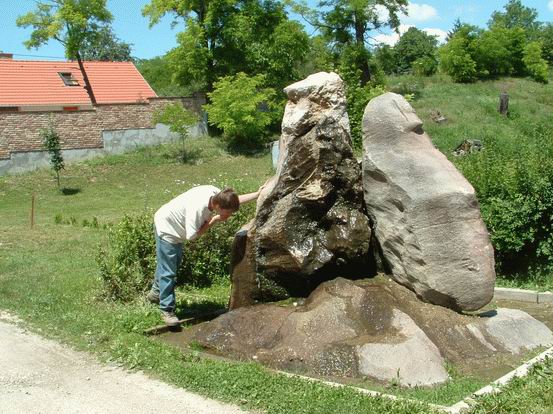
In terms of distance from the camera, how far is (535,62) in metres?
51.8

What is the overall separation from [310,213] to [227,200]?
0.91m

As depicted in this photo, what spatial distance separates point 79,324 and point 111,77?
36.5 metres

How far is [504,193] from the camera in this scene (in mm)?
10375

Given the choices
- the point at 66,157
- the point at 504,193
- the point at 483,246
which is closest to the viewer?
the point at 483,246

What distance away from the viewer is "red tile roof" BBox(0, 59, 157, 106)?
3778 centimetres

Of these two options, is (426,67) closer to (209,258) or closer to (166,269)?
(209,258)

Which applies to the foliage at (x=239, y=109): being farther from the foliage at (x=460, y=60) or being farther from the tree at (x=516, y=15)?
the tree at (x=516, y=15)

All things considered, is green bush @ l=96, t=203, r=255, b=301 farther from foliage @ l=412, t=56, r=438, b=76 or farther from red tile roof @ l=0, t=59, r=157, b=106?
foliage @ l=412, t=56, r=438, b=76

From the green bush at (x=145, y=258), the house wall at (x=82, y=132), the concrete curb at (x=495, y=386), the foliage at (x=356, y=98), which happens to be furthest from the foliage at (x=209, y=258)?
the house wall at (x=82, y=132)

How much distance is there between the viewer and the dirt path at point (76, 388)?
5375mm

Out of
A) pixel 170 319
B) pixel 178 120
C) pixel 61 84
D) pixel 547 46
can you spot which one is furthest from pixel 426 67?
pixel 170 319

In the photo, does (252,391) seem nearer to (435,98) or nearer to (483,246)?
(483,246)

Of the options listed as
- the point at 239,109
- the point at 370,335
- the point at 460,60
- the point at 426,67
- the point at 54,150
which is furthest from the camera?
the point at 426,67

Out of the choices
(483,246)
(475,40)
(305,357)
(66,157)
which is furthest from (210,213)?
(475,40)
